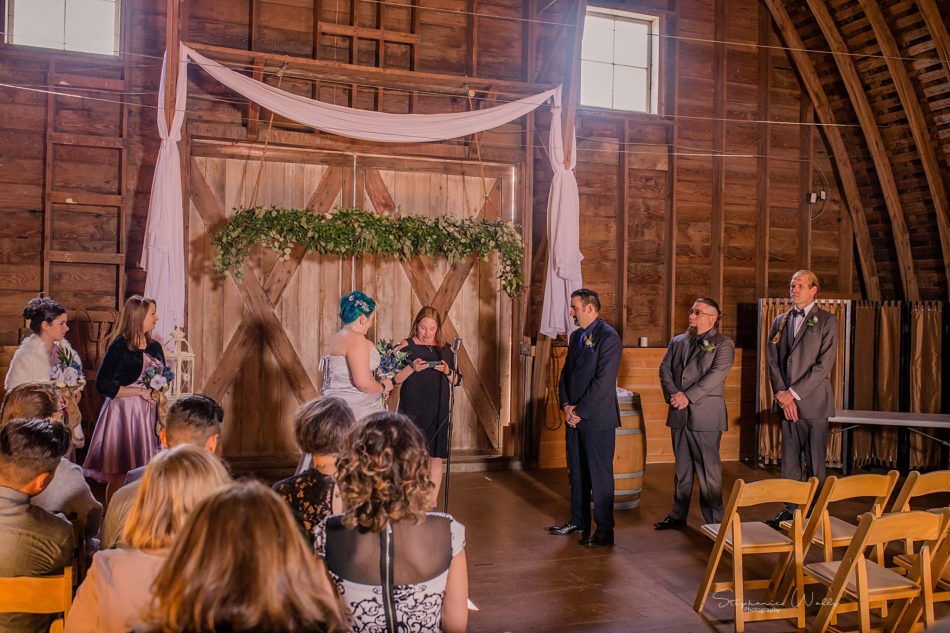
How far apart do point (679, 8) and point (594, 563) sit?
20.8 ft

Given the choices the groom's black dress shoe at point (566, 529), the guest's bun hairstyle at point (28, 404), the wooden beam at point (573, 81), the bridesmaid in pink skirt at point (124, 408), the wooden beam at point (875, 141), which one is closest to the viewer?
the guest's bun hairstyle at point (28, 404)

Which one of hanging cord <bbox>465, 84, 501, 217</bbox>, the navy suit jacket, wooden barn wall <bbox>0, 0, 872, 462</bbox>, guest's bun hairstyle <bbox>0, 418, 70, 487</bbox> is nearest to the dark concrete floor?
the navy suit jacket

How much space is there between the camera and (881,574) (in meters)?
3.96

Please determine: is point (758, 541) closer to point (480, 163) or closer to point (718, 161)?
point (480, 163)

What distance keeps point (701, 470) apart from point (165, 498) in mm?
4704

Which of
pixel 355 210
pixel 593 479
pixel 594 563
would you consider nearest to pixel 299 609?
pixel 594 563

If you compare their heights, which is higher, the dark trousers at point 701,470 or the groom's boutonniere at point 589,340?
the groom's boutonniere at point 589,340

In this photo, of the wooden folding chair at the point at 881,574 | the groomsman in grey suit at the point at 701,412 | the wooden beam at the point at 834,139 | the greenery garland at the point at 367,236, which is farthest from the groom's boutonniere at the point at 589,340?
the wooden beam at the point at 834,139

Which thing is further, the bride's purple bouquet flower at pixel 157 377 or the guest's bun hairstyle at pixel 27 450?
the bride's purple bouquet flower at pixel 157 377

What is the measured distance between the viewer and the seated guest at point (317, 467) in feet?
9.91

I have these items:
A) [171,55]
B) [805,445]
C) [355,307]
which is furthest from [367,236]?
[805,445]

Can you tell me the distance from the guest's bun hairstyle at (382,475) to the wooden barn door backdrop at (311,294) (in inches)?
216

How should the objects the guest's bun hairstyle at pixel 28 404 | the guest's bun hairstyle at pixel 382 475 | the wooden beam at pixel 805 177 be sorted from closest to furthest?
the guest's bun hairstyle at pixel 382 475 → the guest's bun hairstyle at pixel 28 404 → the wooden beam at pixel 805 177

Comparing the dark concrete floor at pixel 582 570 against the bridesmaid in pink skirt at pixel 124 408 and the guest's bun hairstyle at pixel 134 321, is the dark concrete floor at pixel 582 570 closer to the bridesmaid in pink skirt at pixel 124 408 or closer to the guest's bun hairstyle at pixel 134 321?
the bridesmaid in pink skirt at pixel 124 408
